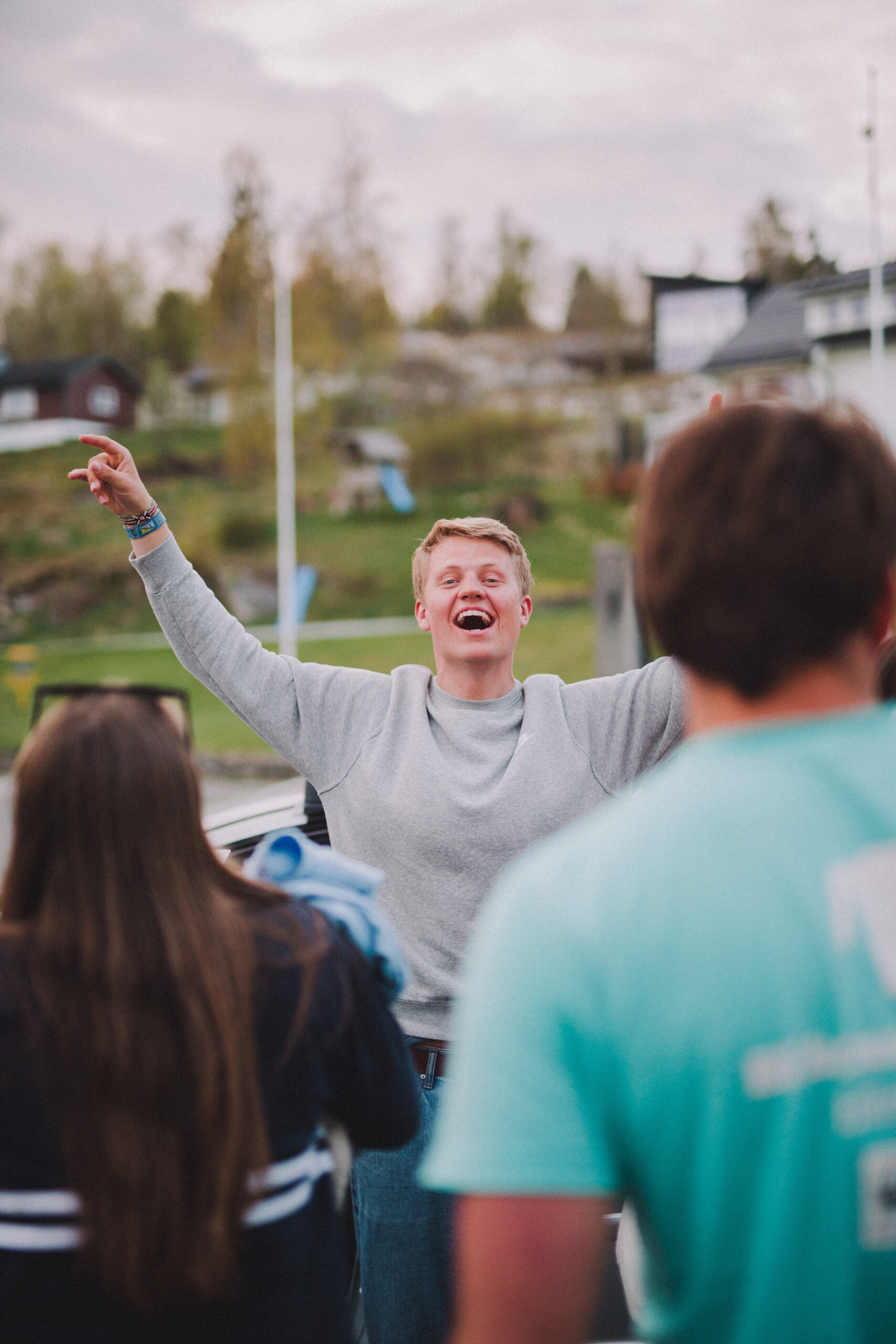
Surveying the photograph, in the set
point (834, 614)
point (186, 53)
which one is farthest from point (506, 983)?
point (186, 53)

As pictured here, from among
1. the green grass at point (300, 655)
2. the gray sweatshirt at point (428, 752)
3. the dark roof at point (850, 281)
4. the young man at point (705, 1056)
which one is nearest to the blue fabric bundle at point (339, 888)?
the young man at point (705, 1056)

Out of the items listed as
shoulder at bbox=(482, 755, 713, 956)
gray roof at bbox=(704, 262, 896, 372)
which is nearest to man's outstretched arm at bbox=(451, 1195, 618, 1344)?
shoulder at bbox=(482, 755, 713, 956)

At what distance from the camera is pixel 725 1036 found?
→ 82cm

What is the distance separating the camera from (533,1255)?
2.78 feet

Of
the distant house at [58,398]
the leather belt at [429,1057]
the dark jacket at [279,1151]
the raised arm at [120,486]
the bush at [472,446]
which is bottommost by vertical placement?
the leather belt at [429,1057]

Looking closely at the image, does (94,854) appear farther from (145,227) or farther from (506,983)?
(145,227)

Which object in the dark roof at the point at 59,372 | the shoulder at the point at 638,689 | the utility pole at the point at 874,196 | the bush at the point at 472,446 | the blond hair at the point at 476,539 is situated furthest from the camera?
the dark roof at the point at 59,372

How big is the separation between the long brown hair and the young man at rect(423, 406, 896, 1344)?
0.33 m

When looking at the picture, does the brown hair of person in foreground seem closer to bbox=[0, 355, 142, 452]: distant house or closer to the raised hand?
the raised hand

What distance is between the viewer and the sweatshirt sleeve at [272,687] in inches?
85.3

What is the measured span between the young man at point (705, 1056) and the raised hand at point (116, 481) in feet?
4.75

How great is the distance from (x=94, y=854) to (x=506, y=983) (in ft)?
1.66

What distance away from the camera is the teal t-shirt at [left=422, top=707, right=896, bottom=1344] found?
2.71 ft

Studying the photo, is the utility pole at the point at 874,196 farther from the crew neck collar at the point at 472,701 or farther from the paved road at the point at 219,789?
the crew neck collar at the point at 472,701
